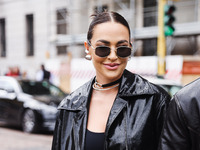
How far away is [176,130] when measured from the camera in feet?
4.61

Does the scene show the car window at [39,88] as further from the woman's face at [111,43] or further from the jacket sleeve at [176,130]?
the jacket sleeve at [176,130]

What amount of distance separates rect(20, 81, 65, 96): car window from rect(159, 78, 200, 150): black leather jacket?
7370 mm

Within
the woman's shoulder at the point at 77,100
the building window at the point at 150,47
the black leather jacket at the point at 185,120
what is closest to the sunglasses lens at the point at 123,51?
the woman's shoulder at the point at 77,100

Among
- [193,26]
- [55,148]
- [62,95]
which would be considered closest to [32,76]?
[193,26]

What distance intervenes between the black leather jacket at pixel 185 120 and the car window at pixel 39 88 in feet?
24.2

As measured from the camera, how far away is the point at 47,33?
21562 millimetres

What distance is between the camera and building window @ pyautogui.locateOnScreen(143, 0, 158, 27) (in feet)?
57.9

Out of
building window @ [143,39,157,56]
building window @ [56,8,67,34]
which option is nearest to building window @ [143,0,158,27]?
building window @ [143,39,157,56]

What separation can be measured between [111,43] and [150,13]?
16.5m

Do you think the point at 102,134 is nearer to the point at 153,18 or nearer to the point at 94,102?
the point at 94,102

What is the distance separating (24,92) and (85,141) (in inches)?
272

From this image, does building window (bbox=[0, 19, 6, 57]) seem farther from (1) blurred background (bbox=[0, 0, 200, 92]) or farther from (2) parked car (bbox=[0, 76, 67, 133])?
(2) parked car (bbox=[0, 76, 67, 133])

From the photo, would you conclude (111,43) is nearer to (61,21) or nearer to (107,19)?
(107,19)

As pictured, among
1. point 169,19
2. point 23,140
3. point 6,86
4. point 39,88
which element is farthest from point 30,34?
point 23,140
